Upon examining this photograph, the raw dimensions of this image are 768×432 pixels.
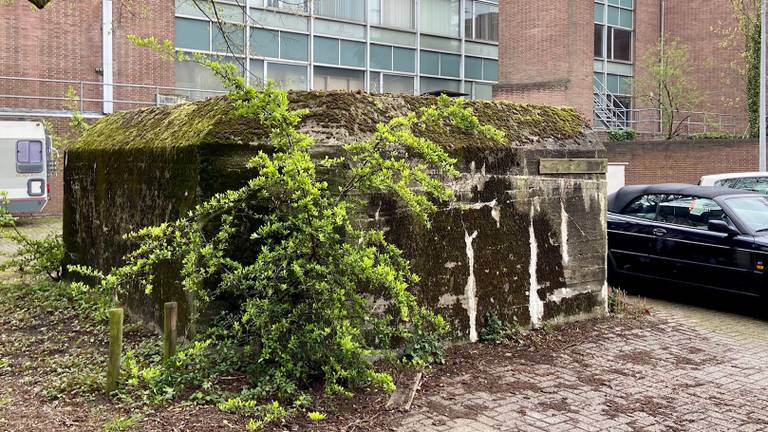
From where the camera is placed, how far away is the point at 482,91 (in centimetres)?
3350

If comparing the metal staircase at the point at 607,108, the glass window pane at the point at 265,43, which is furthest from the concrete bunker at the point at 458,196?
the metal staircase at the point at 607,108

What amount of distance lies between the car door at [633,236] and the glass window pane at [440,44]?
21.2 m

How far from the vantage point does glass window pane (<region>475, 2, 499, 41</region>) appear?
33.3 meters

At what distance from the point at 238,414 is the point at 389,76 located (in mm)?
25541

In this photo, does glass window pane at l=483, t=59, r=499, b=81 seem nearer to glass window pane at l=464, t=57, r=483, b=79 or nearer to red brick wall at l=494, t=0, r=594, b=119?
glass window pane at l=464, t=57, r=483, b=79

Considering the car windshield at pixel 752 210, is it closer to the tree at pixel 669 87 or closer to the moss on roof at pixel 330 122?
the moss on roof at pixel 330 122

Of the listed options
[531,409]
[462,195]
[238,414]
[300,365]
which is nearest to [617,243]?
[462,195]

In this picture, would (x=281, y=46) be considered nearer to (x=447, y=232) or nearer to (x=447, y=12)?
(x=447, y=12)

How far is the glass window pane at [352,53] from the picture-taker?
28031mm

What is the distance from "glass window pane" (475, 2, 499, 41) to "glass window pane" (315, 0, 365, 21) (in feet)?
22.6

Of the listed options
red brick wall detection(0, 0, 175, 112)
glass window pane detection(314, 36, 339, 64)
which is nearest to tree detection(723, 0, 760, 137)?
glass window pane detection(314, 36, 339, 64)

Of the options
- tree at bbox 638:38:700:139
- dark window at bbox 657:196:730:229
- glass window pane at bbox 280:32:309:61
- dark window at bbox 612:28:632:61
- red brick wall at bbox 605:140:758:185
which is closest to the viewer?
dark window at bbox 657:196:730:229

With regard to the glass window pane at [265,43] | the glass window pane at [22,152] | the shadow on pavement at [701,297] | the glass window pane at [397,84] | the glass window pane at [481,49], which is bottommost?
the shadow on pavement at [701,297]

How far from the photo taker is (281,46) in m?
26.4
